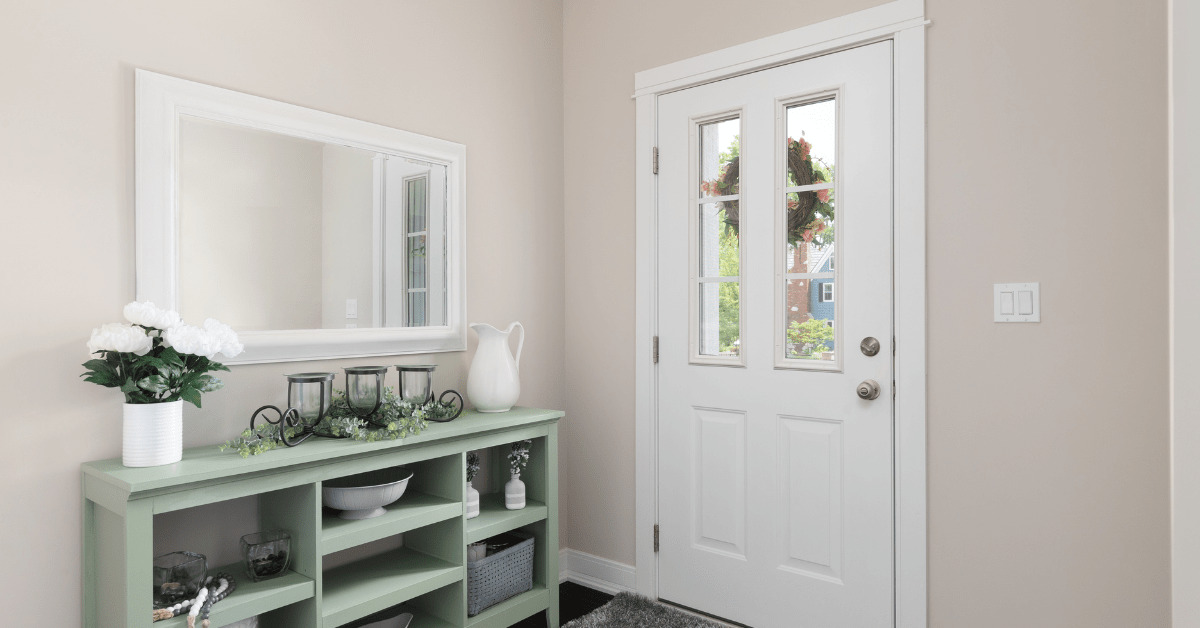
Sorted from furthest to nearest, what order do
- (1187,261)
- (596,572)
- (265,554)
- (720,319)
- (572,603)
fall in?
(596,572) → (572,603) → (720,319) → (265,554) → (1187,261)

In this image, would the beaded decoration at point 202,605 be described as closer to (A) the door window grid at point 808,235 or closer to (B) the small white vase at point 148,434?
(B) the small white vase at point 148,434

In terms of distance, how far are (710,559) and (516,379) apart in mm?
958

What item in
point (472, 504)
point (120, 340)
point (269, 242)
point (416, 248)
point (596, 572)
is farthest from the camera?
point (596, 572)

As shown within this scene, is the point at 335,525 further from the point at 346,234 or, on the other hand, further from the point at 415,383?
the point at 346,234

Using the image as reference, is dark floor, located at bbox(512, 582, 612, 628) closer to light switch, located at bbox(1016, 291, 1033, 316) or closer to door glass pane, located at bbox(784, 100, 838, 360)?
→ door glass pane, located at bbox(784, 100, 838, 360)

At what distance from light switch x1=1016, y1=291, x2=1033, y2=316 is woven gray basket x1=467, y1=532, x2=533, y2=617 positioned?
5.50ft

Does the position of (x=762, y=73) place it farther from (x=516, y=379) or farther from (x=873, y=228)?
(x=516, y=379)

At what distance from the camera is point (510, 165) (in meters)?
2.62

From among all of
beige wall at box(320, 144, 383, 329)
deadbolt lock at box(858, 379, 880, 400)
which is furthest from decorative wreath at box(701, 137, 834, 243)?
beige wall at box(320, 144, 383, 329)

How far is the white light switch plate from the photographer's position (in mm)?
1782

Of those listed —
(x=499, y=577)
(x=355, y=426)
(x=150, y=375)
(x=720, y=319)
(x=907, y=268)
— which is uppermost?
(x=907, y=268)

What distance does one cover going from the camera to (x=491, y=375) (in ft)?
7.43

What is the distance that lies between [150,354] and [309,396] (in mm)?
393

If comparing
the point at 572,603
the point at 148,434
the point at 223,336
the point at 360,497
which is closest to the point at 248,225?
the point at 223,336
